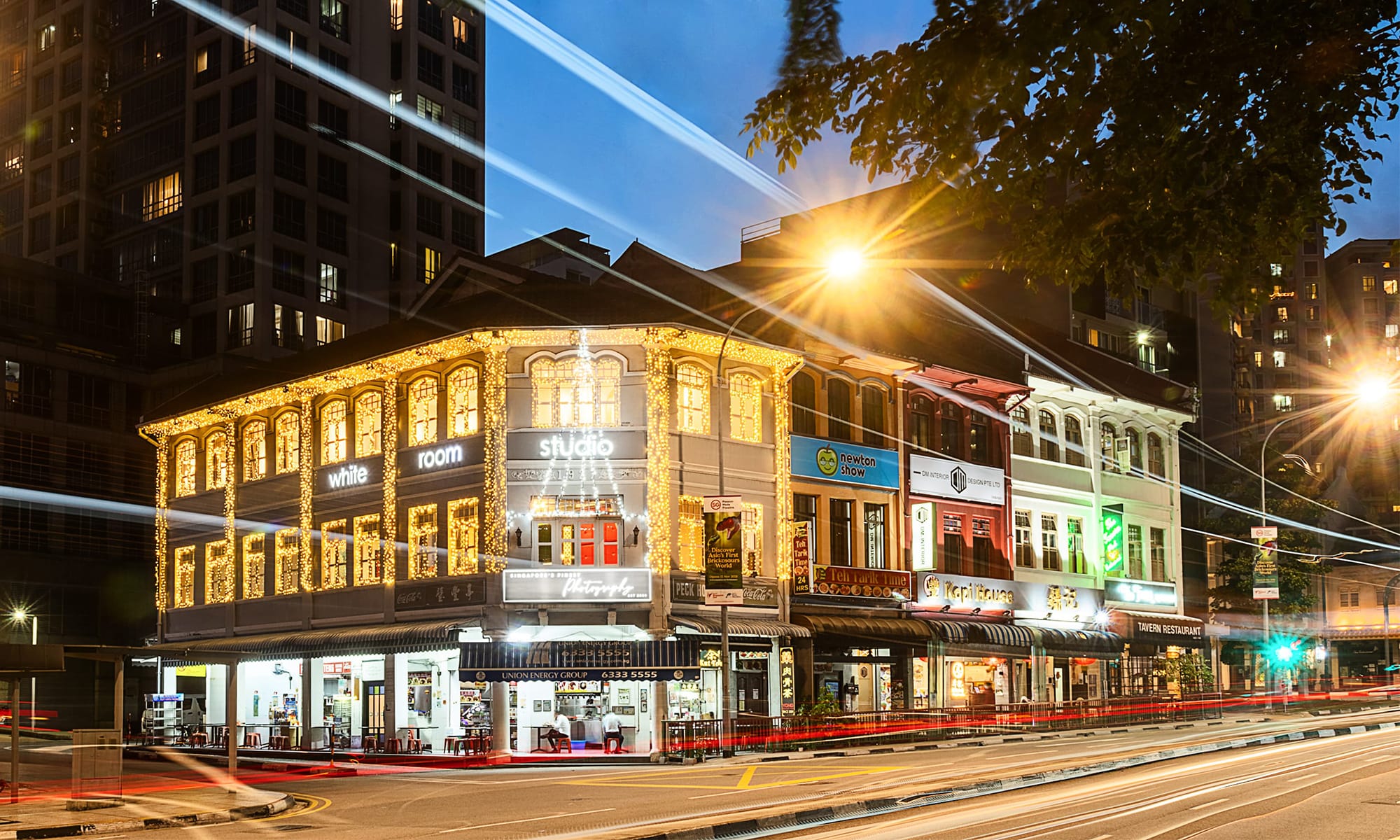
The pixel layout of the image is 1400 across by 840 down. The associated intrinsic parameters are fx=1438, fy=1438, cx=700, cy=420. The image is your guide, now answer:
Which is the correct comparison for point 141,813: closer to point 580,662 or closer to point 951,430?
point 580,662

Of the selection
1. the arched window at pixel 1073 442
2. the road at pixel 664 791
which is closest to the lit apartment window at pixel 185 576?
the road at pixel 664 791

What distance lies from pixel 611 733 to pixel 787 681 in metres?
6.72

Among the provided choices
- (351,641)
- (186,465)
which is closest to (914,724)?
(351,641)

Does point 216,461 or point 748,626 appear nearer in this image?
point 748,626

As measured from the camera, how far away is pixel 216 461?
164 feet

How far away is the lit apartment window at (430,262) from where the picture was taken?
88562 millimetres

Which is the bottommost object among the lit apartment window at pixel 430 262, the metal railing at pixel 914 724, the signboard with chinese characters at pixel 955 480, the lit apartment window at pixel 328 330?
the metal railing at pixel 914 724

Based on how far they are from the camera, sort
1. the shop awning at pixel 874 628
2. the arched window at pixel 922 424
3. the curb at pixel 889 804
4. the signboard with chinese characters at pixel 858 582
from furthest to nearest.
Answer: the arched window at pixel 922 424
the signboard with chinese characters at pixel 858 582
the shop awning at pixel 874 628
the curb at pixel 889 804

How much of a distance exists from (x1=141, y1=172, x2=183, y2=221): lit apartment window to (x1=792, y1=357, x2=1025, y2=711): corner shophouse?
167 feet

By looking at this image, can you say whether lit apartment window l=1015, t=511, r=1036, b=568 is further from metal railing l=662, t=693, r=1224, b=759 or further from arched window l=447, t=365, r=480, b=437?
arched window l=447, t=365, r=480, b=437

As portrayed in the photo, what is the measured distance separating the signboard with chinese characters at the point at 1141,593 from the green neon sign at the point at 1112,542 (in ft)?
1.48

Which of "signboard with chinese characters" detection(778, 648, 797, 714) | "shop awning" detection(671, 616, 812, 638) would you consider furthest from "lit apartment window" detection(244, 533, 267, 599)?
"signboard with chinese characters" detection(778, 648, 797, 714)

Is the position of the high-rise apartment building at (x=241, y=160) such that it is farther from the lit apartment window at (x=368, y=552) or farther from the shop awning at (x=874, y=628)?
the shop awning at (x=874, y=628)

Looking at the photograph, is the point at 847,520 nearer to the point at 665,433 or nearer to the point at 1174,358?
the point at 665,433
